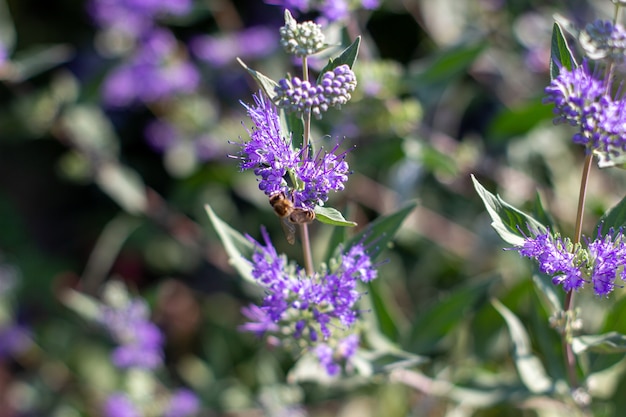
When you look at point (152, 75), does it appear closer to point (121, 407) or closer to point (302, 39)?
point (121, 407)

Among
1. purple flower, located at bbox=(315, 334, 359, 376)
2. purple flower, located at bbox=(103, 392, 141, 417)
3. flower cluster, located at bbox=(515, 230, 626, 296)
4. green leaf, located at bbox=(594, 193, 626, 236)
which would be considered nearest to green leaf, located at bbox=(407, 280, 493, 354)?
purple flower, located at bbox=(315, 334, 359, 376)

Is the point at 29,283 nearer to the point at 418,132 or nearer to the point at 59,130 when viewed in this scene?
the point at 59,130

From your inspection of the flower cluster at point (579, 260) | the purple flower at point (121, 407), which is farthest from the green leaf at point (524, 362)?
the purple flower at point (121, 407)

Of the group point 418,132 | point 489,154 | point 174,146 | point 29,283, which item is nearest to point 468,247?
point 489,154

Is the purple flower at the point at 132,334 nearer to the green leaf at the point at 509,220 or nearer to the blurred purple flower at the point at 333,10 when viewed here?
the blurred purple flower at the point at 333,10

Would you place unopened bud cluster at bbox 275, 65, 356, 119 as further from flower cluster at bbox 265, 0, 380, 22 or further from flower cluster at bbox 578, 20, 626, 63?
flower cluster at bbox 265, 0, 380, 22

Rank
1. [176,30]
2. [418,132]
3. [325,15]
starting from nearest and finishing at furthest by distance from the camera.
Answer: [325,15] → [418,132] → [176,30]
